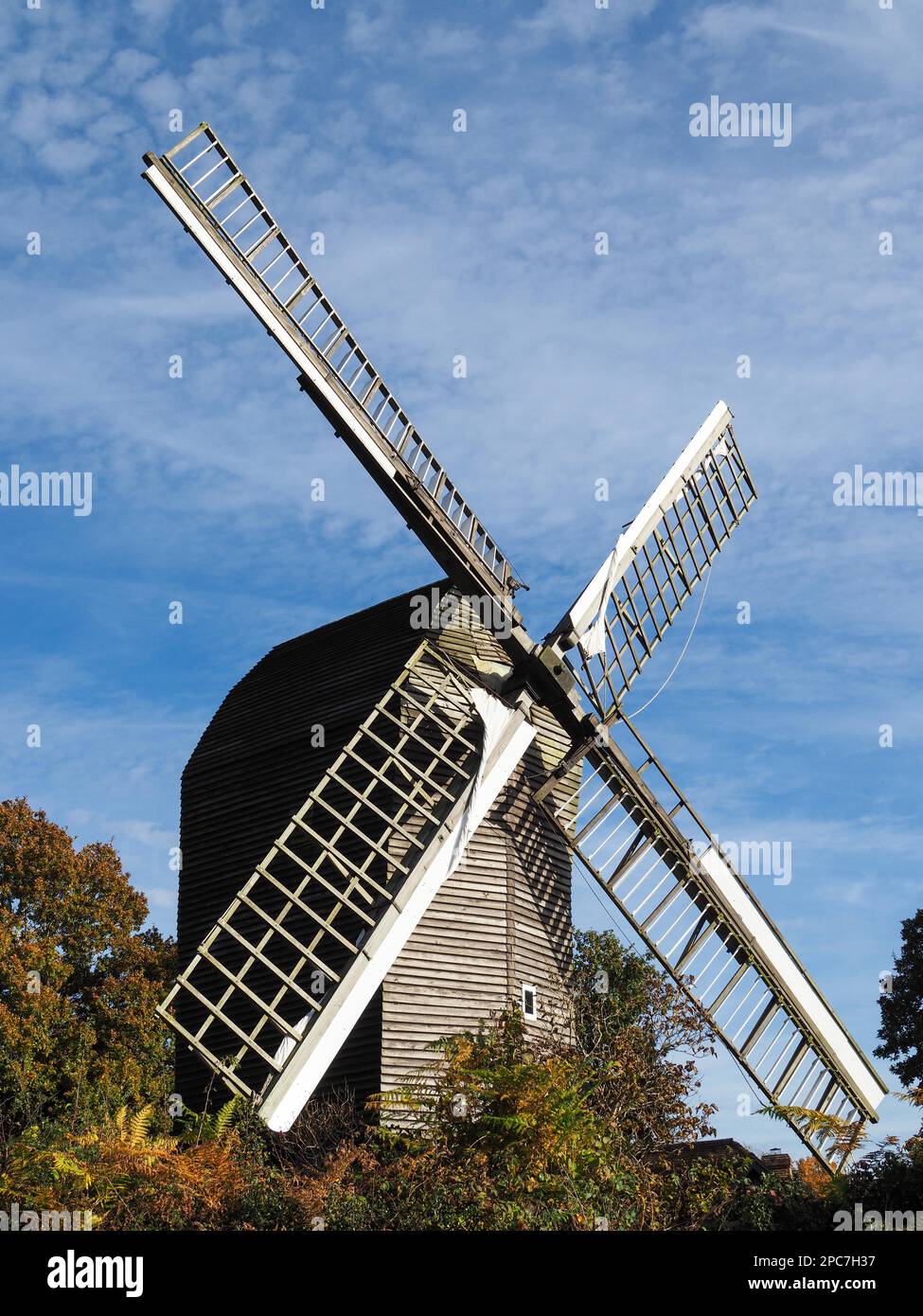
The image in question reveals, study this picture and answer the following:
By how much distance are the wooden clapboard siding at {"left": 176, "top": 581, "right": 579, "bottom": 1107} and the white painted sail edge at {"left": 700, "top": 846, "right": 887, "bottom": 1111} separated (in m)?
2.30

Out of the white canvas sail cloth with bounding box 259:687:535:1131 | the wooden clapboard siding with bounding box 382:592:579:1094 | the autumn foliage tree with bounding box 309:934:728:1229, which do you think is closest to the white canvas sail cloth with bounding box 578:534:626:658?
the wooden clapboard siding with bounding box 382:592:579:1094

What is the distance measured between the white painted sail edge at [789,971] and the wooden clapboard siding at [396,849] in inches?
90.4

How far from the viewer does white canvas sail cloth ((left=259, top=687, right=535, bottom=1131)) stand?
48.5 ft

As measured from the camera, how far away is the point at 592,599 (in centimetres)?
2000

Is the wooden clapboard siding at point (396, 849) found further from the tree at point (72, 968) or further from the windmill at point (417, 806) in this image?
the tree at point (72, 968)

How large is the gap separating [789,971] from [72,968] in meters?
25.2

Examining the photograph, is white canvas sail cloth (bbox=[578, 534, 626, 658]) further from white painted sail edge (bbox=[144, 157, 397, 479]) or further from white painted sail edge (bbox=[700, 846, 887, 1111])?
white painted sail edge (bbox=[144, 157, 397, 479])

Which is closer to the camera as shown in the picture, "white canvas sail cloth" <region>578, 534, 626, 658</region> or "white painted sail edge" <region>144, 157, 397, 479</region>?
"white painted sail edge" <region>144, 157, 397, 479</region>

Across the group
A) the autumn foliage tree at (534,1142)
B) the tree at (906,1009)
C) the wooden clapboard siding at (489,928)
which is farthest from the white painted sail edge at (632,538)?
the tree at (906,1009)

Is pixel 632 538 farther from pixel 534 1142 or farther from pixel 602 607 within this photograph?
pixel 534 1142

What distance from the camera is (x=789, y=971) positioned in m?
21.0
